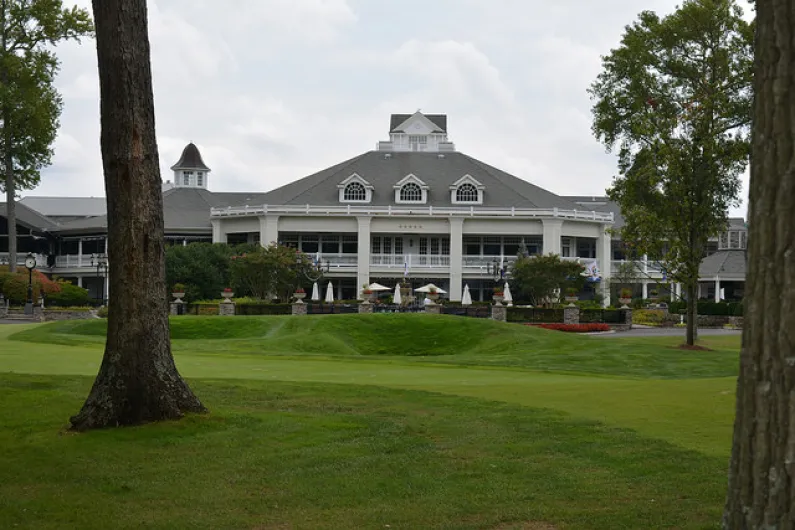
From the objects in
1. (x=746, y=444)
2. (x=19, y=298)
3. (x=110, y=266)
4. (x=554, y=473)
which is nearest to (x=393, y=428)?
(x=554, y=473)

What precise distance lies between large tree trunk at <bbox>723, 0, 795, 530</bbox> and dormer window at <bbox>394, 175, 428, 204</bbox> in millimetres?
63279

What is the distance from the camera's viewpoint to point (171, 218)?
73938 millimetres

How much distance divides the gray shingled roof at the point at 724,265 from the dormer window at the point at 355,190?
955 inches

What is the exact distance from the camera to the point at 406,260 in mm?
66875

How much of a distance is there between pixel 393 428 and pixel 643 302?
56672 millimetres

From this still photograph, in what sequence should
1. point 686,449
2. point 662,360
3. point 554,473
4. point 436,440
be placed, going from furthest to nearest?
point 662,360, point 436,440, point 686,449, point 554,473

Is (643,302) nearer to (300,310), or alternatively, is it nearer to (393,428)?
(300,310)

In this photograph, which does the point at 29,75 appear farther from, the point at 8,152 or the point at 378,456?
the point at 378,456

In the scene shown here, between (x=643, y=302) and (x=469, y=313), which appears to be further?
(x=643, y=302)

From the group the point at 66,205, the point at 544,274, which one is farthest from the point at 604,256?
the point at 66,205

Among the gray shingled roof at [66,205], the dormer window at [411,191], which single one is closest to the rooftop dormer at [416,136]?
the dormer window at [411,191]

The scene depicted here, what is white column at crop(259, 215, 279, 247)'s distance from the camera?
66500mm

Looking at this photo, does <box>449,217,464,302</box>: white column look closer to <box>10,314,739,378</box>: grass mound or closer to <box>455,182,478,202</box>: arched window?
<box>455,182,478,202</box>: arched window

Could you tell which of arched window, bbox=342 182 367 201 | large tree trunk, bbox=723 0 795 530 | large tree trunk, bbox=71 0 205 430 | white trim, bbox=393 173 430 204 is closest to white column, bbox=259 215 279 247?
arched window, bbox=342 182 367 201
